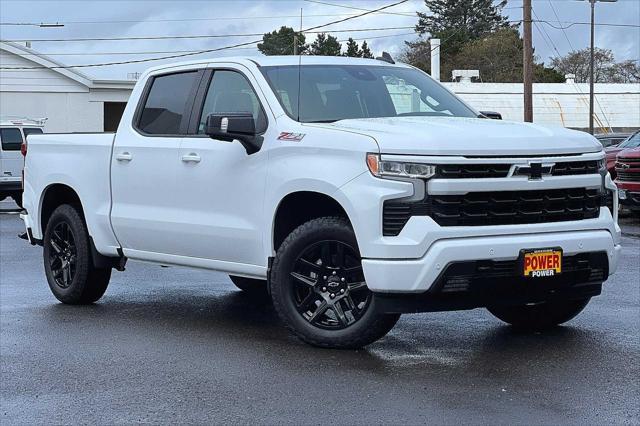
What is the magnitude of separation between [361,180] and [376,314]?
83 cm

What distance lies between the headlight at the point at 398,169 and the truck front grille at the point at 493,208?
0.49ft

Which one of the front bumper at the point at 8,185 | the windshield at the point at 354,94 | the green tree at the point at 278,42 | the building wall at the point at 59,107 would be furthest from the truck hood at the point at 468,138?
the green tree at the point at 278,42

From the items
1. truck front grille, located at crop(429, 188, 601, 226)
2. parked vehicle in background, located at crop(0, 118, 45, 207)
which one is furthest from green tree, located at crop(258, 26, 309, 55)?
truck front grille, located at crop(429, 188, 601, 226)

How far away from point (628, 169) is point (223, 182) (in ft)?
40.3

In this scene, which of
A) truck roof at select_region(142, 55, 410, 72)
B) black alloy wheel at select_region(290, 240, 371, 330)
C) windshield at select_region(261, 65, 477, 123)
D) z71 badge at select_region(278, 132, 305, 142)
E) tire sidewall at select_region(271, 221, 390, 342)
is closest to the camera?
tire sidewall at select_region(271, 221, 390, 342)

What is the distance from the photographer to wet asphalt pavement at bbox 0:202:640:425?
5.98m

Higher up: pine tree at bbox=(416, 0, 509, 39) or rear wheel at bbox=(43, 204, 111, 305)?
pine tree at bbox=(416, 0, 509, 39)

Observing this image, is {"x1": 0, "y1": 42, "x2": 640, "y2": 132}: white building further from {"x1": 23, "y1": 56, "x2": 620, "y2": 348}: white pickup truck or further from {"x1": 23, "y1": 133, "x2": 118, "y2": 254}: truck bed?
{"x1": 23, "y1": 56, "x2": 620, "y2": 348}: white pickup truck

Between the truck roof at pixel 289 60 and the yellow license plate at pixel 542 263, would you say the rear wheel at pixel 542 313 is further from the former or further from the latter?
the truck roof at pixel 289 60

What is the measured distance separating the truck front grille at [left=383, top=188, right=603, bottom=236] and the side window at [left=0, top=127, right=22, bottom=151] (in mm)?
22107

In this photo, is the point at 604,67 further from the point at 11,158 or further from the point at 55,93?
the point at 11,158

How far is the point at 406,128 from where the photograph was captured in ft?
23.6

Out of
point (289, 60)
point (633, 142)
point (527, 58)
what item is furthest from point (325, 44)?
point (289, 60)

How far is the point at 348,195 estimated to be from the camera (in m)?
7.08
